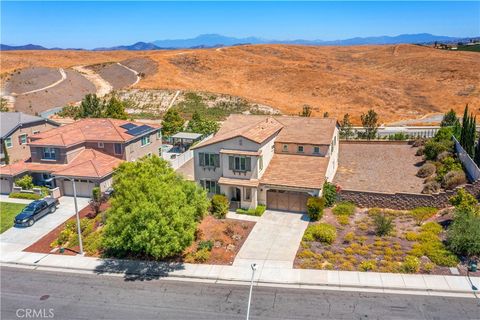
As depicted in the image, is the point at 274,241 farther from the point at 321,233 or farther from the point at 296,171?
the point at 296,171

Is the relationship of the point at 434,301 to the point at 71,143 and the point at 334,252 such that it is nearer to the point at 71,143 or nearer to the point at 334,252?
the point at 334,252

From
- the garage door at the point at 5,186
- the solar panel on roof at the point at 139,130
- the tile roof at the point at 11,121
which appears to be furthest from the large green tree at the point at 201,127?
the garage door at the point at 5,186

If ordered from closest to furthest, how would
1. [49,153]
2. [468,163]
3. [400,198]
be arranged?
[400,198], [468,163], [49,153]

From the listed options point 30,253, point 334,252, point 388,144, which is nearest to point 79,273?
point 30,253

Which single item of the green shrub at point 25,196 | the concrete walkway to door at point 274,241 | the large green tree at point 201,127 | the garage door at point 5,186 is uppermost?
the large green tree at point 201,127

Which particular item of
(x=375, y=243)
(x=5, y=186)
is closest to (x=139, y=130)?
(x=5, y=186)

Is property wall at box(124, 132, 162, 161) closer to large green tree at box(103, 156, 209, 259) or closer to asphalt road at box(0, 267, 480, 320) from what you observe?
large green tree at box(103, 156, 209, 259)

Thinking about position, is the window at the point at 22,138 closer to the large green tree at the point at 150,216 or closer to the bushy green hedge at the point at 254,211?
the large green tree at the point at 150,216
